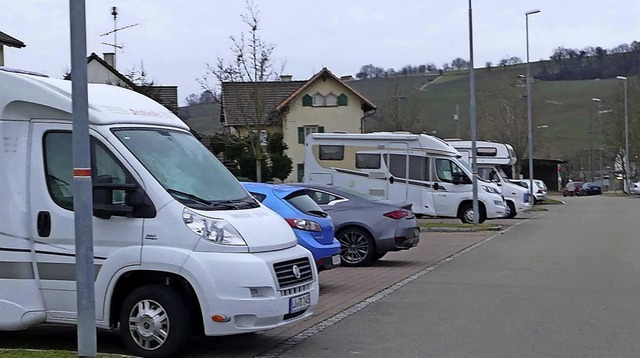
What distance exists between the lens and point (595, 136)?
10112cm

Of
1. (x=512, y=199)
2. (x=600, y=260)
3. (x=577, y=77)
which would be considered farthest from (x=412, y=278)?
(x=577, y=77)

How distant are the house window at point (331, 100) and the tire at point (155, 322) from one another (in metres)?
51.0

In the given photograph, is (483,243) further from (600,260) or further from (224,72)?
(224,72)

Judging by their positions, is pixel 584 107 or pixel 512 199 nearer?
pixel 512 199

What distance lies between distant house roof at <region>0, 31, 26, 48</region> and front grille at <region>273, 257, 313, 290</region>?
85.5ft

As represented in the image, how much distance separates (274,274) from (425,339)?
2129 mm

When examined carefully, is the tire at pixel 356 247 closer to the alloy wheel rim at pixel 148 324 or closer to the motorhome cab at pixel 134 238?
the motorhome cab at pixel 134 238

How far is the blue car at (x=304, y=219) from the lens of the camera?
40.1ft

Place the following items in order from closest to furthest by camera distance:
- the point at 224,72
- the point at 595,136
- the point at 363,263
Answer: the point at 363,263, the point at 224,72, the point at 595,136

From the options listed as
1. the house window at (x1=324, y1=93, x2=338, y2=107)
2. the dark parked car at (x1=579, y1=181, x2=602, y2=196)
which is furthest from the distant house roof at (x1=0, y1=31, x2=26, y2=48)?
the dark parked car at (x1=579, y1=181, x2=602, y2=196)

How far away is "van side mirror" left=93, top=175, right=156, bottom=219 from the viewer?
8.33 m

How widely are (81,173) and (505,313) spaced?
6065mm

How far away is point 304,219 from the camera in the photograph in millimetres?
12383

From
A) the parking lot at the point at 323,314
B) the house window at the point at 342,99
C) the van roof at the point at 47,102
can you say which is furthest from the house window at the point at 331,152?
the house window at the point at 342,99
